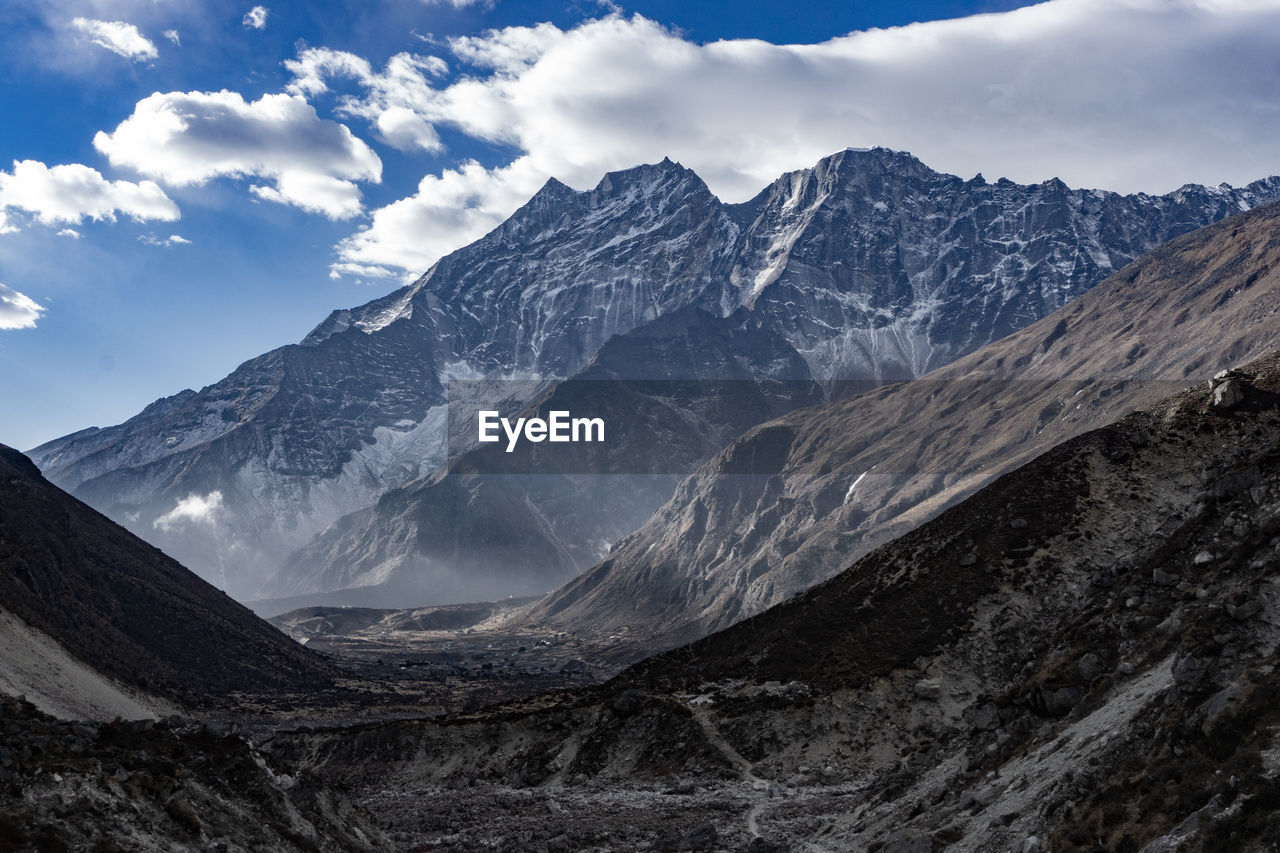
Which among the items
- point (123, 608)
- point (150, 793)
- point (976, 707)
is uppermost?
point (123, 608)

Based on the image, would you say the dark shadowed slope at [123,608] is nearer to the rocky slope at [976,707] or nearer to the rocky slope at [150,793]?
the rocky slope at [976,707]

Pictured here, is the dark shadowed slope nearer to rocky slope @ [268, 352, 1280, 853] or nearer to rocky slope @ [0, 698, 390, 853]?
rocky slope @ [268, 352, 1280, 853]

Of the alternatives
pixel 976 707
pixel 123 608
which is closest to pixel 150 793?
pixel 976 707

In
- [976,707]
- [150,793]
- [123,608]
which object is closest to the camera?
[150,793]

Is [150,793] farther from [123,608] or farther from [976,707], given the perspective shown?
[123,608]

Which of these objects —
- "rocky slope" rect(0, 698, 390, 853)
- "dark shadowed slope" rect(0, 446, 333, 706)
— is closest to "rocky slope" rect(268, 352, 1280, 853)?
"rocky slope" rect(0, 698, 390, 853)

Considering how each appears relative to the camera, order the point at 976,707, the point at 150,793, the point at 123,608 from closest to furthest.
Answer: the point at 150,793
the point at 976,707
the point at 123,608

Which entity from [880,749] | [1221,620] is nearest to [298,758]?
[880,749]

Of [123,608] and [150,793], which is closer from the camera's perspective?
[150,793]
